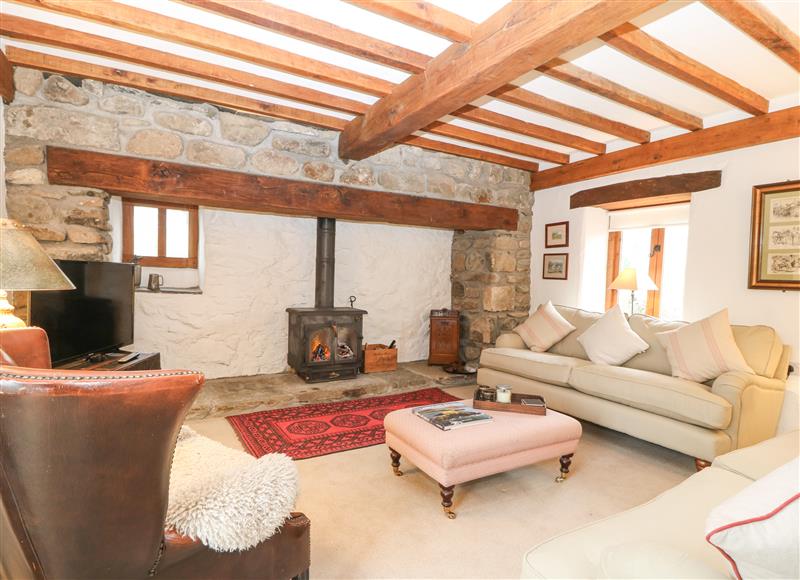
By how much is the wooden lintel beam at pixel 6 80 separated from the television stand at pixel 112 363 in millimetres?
1685

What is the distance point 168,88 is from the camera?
2889 millimetres

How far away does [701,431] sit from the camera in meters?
2.44

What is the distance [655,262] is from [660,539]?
388 centimetres

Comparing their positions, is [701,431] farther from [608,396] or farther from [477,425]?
[477,425]

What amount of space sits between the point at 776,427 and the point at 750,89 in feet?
7.39

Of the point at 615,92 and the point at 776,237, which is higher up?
the point at 615,92

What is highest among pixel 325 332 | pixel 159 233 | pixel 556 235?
pixel 556 235

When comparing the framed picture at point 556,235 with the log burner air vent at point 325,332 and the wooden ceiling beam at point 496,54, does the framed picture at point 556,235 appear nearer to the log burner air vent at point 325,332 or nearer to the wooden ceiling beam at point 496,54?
the log burner air vent at point 325,332

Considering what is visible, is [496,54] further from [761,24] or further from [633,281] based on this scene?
[633,281]

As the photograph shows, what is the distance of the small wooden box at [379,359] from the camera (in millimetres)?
4434

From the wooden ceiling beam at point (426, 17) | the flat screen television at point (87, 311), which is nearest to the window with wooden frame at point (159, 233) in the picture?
the flat screen television at point (87, 311)

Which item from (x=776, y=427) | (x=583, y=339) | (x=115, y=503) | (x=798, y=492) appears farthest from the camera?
(x=583, y=339)

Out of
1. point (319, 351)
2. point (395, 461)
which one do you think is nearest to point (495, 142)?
point (319, 351)

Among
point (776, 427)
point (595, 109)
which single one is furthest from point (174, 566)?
point (595, 109)
